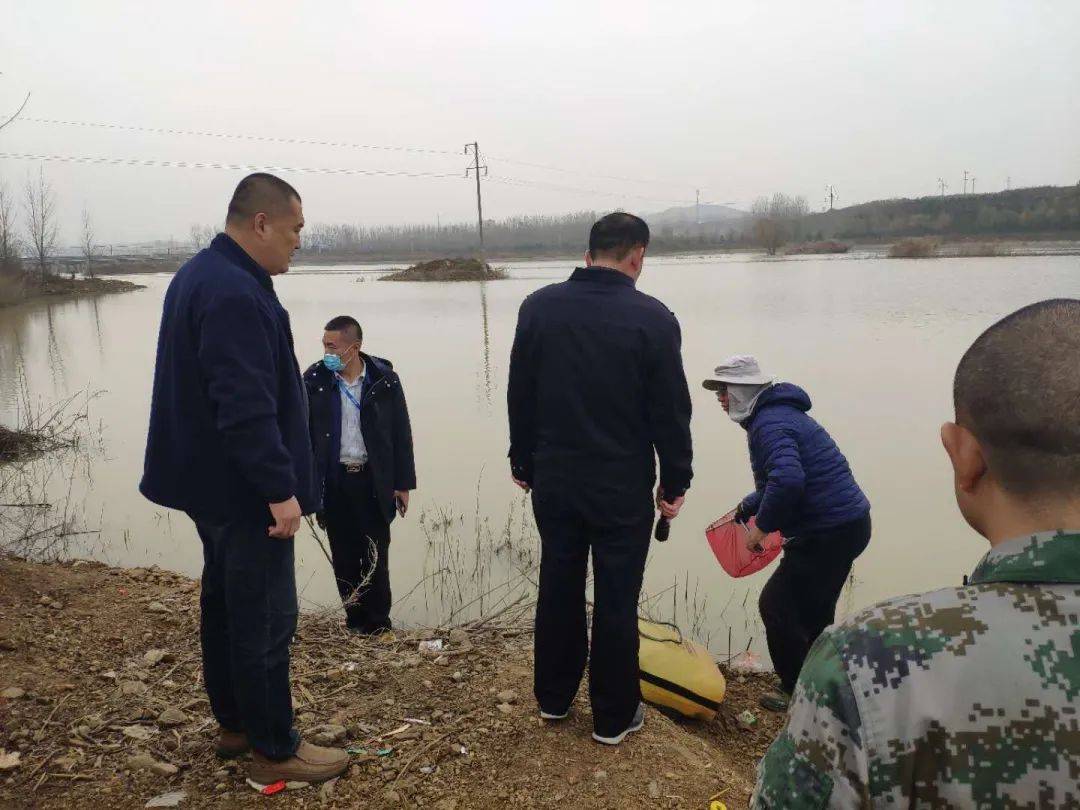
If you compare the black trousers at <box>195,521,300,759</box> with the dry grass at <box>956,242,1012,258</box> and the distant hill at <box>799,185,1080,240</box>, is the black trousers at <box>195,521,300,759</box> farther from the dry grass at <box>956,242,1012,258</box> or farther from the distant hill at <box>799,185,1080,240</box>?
the distant hill at <box>799,185,1080,240</box>

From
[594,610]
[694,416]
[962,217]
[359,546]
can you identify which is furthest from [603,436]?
[962,217]

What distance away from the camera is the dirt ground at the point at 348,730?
2.54 metres

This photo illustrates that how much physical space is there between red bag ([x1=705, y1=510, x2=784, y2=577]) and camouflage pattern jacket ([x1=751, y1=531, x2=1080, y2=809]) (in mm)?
2720

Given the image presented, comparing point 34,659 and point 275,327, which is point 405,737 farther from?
point 34,659

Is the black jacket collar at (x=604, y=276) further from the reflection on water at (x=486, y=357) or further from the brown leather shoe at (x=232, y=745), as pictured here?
the reflection on water at (x=486, y=357)

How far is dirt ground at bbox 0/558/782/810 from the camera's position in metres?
2.54

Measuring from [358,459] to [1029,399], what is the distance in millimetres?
3635

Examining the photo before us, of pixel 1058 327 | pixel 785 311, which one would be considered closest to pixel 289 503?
pixel 1058 327

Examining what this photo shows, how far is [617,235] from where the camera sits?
2.80 m

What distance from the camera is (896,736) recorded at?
3.06 feet

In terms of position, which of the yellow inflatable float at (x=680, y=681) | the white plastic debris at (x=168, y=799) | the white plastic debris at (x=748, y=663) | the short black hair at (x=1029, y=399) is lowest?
the white plastic debris at (x=748, y=663)

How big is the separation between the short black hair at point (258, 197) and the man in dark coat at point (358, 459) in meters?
1.65

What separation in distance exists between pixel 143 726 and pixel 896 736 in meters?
2.84

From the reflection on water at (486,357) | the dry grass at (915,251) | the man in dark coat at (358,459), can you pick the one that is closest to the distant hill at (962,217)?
the dry grass at (915,251)
